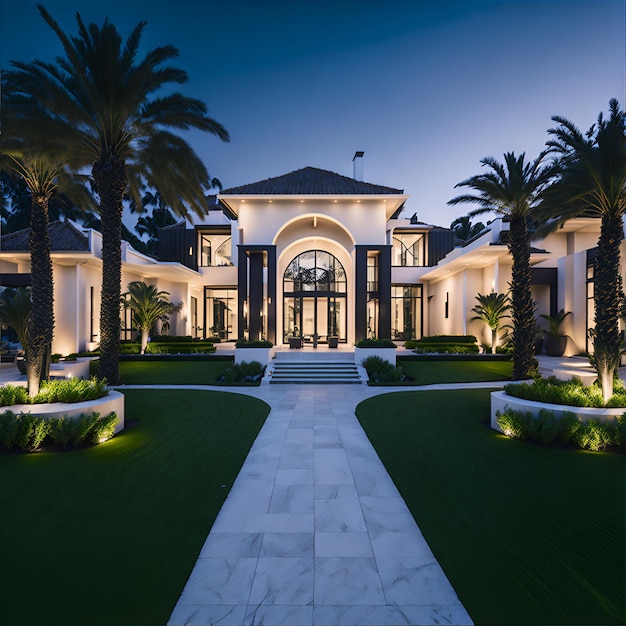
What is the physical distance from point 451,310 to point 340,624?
23.5 meters

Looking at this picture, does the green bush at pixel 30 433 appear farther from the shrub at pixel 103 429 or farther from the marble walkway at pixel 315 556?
the marble walkway at pixel 315 556

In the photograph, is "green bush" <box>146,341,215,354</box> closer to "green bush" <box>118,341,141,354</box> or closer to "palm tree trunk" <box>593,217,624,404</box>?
"green bush" <box>118,341,141,354</box>

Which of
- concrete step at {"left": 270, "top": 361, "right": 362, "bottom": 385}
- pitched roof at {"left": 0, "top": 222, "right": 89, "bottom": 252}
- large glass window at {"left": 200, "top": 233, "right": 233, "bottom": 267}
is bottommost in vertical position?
concrete step at {"left": 270, "top": 361, "right": 362, "bottom": 385}

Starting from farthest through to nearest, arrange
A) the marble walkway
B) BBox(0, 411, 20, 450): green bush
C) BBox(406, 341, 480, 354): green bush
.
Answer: BBox(406, 341, 480, 354): green bush, BBox(0, 411, 20, 450): green bush, the marble walkway

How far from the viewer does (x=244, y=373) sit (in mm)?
13961

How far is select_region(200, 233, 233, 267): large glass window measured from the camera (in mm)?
28011

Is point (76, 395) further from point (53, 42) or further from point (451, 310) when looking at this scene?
point (451, 310)

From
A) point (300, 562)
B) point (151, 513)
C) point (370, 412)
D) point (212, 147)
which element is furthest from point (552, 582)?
point (212, 147)

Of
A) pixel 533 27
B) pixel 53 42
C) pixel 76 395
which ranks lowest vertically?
pixel 76 395

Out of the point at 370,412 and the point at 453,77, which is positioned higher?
the point at 453,77

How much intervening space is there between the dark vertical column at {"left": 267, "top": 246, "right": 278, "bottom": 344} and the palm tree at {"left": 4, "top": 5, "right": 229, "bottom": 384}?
6.57 m

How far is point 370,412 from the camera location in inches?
363

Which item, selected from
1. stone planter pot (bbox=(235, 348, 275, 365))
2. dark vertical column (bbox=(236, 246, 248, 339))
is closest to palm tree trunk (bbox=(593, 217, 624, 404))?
stone planter pot (bbox=(235, 348, 275, 365))

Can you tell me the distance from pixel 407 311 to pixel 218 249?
644 inches
